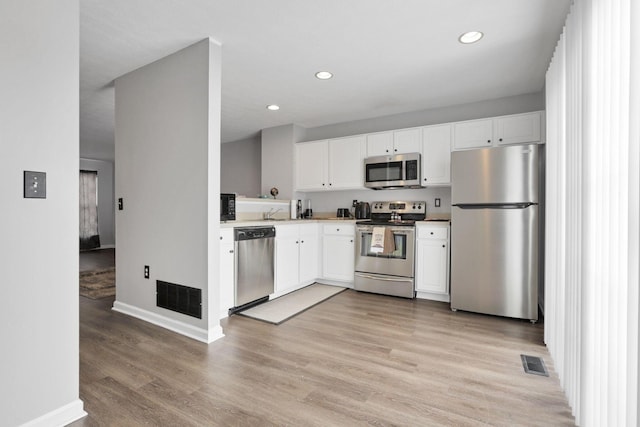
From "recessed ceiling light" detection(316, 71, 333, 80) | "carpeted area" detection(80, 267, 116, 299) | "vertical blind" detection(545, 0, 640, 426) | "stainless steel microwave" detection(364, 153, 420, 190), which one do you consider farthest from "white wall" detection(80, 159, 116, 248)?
"vertical blind" detection(545, 0, 640, 426)

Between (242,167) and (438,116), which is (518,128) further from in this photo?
(242,167)

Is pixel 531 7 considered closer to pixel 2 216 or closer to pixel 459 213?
pixel 459 213

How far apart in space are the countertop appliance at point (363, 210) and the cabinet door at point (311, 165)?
59cm

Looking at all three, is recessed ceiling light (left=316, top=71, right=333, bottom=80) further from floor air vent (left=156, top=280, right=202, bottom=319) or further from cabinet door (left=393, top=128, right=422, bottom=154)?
floor air vent (left=156, top=280, right=202, bottom=319)

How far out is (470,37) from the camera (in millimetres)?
2529

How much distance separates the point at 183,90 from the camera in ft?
9.09

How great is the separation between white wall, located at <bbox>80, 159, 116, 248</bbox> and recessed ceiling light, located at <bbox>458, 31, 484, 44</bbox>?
28.8 ft

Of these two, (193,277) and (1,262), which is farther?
(193,277)

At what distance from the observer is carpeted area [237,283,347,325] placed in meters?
3.18

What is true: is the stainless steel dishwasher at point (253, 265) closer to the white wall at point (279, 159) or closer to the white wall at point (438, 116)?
the white wall at point (279, 159)

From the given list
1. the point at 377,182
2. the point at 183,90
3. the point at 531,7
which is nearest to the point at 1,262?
the point at 183,90

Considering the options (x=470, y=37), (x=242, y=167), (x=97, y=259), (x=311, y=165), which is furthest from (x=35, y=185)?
(x=97, y=259)

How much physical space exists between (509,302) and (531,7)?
8.25ft

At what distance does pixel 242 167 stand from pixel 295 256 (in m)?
2.71
